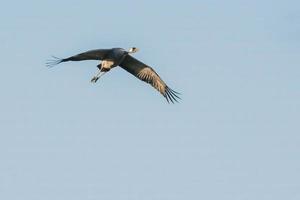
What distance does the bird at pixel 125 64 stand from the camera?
147 feet

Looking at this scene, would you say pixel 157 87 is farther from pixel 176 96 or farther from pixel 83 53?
pixel 83 53

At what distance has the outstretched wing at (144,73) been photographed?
46625mm

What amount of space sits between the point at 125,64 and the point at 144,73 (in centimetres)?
98

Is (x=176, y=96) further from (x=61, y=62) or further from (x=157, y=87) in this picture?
(x=61, y=62)

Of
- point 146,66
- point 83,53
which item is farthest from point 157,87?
point 83,53

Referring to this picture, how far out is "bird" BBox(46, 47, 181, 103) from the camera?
147 ft

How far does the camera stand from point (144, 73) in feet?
154

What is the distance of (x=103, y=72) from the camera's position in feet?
147

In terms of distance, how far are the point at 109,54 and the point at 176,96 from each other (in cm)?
363

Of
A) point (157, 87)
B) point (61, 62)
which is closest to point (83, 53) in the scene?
point (61, 62)

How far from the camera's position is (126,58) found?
153 ft

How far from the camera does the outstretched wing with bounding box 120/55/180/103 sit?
1836 inches

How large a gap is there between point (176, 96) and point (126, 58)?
2.95 metres

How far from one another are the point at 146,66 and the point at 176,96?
6.75 ft
